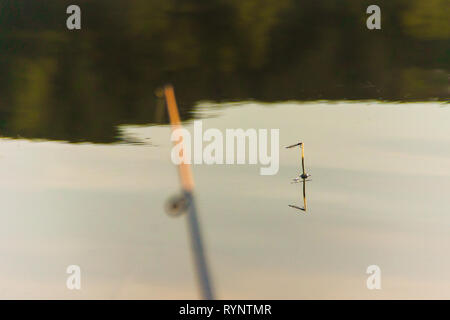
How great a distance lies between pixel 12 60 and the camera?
11195 mm

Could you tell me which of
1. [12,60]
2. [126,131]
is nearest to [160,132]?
[126,131]

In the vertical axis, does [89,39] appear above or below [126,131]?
above

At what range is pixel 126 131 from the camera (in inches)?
388

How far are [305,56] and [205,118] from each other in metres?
1.93
